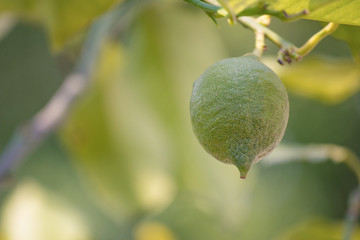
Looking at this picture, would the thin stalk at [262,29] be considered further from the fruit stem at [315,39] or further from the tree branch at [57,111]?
the tree branch at [57,111]

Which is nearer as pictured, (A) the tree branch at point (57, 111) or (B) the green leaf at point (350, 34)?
(B) the green leaf at point (350, 34)

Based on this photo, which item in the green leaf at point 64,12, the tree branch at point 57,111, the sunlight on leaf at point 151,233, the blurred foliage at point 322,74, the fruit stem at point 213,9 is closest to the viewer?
the fruit stem at point 213,9

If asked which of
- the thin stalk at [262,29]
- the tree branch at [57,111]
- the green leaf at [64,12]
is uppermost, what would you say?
the green leaf at [64,12]

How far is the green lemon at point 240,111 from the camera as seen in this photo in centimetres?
50

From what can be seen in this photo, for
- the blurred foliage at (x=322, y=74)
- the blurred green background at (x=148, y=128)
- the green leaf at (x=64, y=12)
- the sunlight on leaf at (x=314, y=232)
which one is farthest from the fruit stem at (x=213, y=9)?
the sunlight on leaf at (x=314, y=232)

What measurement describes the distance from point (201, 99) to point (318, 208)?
6.36 feet

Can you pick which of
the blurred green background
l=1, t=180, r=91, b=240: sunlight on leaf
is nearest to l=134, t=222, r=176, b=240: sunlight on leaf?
the blurred green background

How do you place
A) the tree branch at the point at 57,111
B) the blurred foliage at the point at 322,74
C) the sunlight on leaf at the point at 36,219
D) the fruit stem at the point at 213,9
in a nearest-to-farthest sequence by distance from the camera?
the fruit stem at the point at 213,9
the tree branch at the point at 57,111
the blurred foliage at the point at 322,74
the sunlight on leaf at the point at 36,219

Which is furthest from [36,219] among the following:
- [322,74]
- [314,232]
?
[322,74]

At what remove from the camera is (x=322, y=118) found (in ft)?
7.47

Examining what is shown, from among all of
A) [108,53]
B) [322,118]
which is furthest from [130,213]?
[322,118]

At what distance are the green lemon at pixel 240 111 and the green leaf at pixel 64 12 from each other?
274 mm

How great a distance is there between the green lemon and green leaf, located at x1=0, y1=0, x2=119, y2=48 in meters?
0.27

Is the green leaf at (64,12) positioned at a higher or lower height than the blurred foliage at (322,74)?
higher
